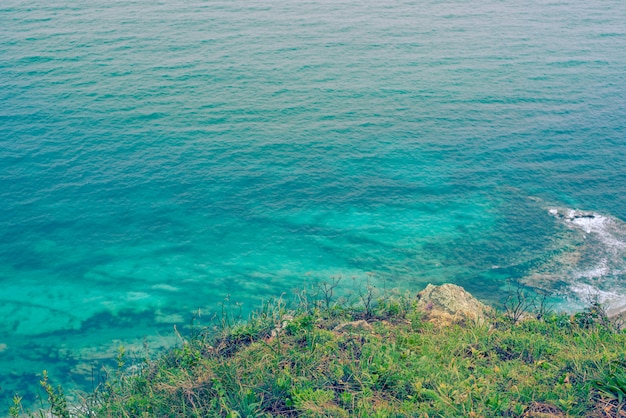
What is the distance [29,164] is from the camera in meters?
36.8

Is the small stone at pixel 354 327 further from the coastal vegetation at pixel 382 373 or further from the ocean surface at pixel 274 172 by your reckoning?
the ocean surface at pixel 274 172

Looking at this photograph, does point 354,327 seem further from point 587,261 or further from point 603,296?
point 587,261

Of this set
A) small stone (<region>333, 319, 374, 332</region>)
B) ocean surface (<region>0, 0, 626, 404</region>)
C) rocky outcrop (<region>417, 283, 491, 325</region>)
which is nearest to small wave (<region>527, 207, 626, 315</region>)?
ocean surface (<region>0, 0, 626, 404</region>)

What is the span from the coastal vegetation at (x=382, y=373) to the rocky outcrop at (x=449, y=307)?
134cm

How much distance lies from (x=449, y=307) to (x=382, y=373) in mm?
8981

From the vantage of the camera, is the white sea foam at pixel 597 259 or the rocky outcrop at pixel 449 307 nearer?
the rocky outcrop at pixel 449 307

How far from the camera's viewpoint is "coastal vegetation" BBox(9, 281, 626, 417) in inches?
462

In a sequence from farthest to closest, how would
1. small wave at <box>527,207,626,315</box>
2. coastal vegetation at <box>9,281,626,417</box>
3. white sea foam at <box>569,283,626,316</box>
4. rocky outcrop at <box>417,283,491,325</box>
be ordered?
small wave at <box>527,207,626,315</box>, white sea foam at <box>569,283,626,316</box>, rocky outcrop at <box>417,283,491,325</box>, coastal vegetation at <box>9,281,626,417</box>

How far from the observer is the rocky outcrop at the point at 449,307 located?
61.0ft

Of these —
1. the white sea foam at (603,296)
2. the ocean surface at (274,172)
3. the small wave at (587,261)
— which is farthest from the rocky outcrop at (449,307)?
the white sea foam at (603,296)

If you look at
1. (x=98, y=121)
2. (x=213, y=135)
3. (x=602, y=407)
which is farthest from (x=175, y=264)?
(x=602, y=407)

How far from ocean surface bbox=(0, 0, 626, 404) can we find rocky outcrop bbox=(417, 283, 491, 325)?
6562 mm

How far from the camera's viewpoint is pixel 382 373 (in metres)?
12.9

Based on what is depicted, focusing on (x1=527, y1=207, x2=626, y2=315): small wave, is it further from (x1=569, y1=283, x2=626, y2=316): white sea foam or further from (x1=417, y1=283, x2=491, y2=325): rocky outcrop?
(x1=417, y1=283, x2=491, y2=325): rocky outcrop
